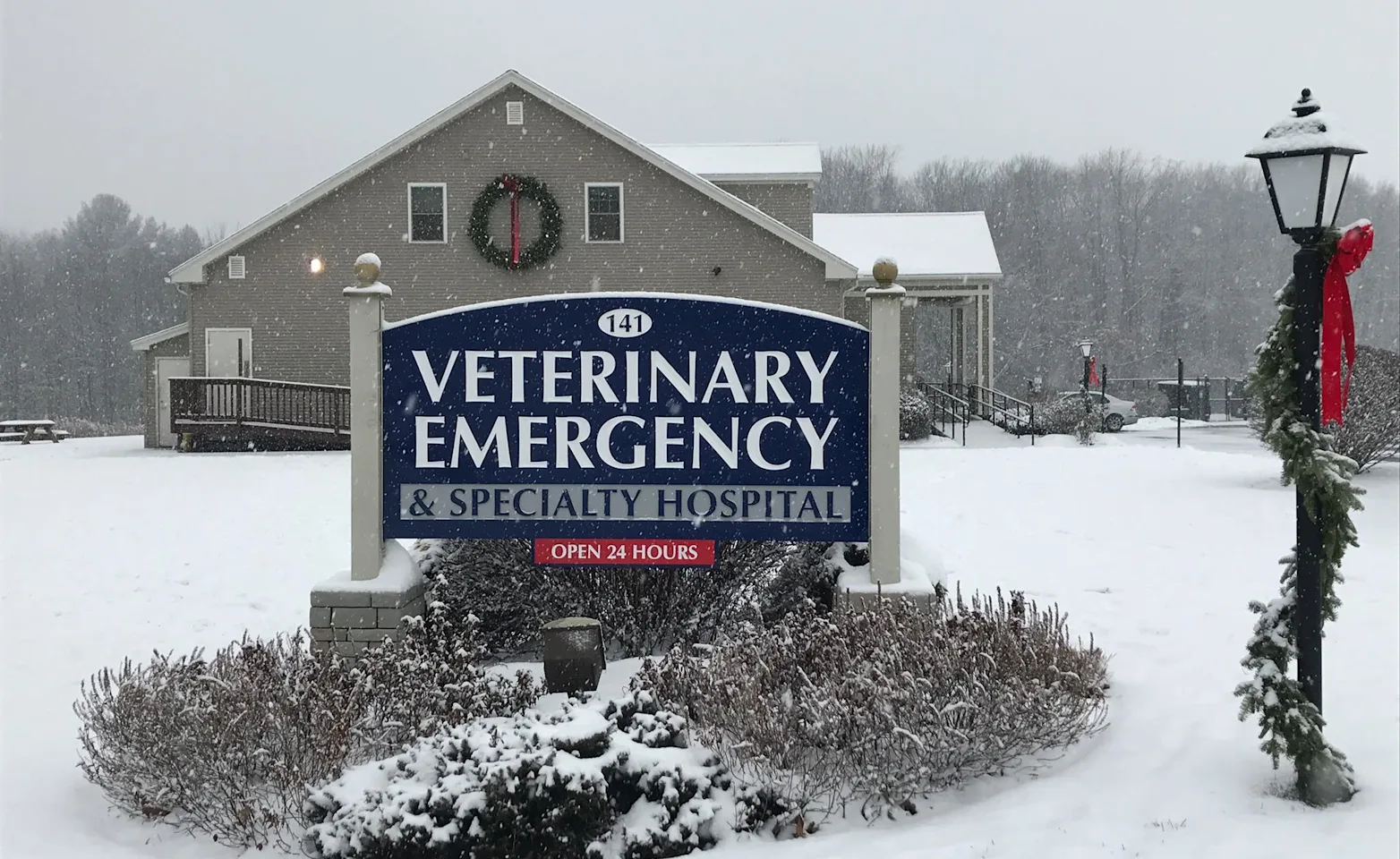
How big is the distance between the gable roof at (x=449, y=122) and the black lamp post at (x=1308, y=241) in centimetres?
1660

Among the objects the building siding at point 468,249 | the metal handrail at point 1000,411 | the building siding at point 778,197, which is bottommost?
the metal handrail at point 1000,411

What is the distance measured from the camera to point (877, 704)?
462 centimetres

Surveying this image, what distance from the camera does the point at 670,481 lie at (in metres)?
5.95

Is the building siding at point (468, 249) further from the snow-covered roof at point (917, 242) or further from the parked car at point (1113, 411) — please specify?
the parked car at point (1113, 411)

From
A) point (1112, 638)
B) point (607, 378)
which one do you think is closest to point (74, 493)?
point (607, 378)

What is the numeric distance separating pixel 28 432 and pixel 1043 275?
49.4m

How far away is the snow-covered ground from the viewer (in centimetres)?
429

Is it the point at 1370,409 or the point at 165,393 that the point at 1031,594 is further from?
the point at 165,393

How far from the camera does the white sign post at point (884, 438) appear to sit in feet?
19.4

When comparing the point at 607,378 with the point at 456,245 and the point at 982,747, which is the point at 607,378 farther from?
the point at 456,245

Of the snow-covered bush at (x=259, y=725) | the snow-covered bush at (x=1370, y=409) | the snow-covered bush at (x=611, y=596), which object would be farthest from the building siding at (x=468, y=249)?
the snow-covered bush at (x=259, y=725)

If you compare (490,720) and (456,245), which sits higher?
(456,245)

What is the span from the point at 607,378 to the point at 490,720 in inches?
80.2

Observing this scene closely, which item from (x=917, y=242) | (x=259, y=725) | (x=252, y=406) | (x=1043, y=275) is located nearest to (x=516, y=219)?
(x=252, y=406)
